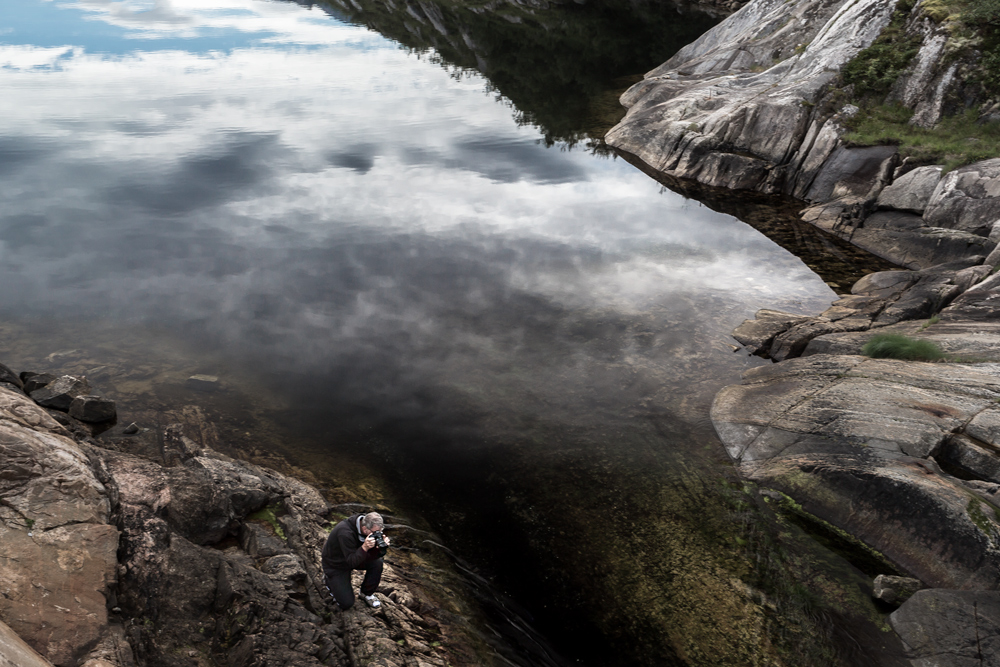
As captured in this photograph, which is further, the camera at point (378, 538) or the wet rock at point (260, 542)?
the wet rock at point (260, 542)

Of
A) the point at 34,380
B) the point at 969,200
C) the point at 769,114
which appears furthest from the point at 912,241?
the point at 34,380

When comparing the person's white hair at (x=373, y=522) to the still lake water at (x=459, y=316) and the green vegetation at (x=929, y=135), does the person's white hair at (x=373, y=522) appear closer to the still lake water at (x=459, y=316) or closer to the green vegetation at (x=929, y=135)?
the still lake water at (x=459, y=316)

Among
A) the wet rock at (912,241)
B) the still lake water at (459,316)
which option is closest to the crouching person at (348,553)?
the still lake water at (459,316)

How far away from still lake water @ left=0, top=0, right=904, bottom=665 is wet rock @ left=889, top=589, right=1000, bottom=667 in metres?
1.21

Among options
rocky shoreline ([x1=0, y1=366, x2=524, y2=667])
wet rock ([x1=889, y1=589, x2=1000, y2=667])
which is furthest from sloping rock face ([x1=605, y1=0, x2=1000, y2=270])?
rocky shoreline ([x1=0, y1=366, x2=524, y2=667])

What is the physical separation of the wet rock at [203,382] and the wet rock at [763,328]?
19.5m

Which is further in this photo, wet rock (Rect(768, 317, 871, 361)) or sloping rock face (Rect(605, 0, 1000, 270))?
sloping rock face (Rect(605, 0, 1000, 270))

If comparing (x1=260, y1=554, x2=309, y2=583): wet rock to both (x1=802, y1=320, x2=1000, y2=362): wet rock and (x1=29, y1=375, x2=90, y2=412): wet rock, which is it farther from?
(x1=802, y1=320, x2=1000, y2=362): wet rock

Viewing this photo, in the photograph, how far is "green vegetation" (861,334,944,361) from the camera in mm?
19531

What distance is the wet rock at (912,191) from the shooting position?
98.9 feet

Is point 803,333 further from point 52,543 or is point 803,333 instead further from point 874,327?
point 52,543

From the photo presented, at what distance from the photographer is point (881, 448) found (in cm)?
1653

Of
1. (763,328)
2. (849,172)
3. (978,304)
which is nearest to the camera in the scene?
(978,304)

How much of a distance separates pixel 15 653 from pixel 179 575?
11.6 ft
